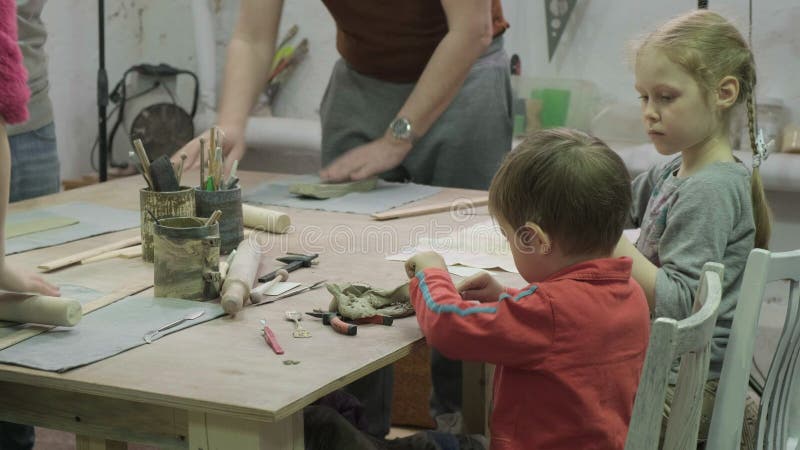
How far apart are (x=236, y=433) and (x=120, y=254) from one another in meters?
0.85

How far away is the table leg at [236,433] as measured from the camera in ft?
4.30

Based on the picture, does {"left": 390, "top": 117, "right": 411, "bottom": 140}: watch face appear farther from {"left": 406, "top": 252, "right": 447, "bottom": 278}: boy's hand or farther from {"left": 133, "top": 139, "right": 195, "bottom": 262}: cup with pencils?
{"left": 406, "top": 252, "right": 447, "bottom": 278}: boy's hand

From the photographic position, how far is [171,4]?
15.8ft

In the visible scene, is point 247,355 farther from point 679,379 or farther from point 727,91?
point 727,91

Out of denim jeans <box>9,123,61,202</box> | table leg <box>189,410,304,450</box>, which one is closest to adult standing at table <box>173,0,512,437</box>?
denim jeans <box>9,123,61,202</box>

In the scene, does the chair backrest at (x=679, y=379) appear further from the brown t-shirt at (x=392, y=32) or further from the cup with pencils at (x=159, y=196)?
the brown t-shirt at (x=392, y=32)

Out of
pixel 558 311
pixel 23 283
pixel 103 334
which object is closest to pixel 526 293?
pixel 558 311

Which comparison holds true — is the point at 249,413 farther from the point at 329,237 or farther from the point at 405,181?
the point at 405,181

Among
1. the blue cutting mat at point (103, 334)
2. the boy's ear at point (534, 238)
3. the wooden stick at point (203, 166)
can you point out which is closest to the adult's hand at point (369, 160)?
the wooden stick at point (203, 166)

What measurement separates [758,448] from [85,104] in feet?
12.4

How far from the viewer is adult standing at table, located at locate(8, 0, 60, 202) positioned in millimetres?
2637

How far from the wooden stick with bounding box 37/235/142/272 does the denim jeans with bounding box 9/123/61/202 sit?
0.63m

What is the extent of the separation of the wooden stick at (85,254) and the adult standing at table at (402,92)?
62 centimetres

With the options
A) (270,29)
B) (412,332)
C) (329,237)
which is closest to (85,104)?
(270,29)
